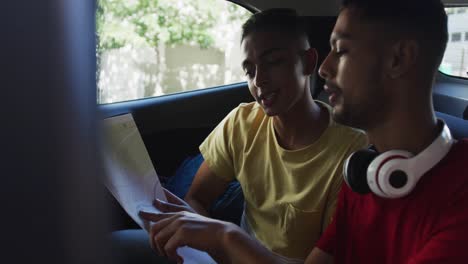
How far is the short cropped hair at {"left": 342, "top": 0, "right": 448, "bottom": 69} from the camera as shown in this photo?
0.97 metres

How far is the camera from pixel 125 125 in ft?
3.76

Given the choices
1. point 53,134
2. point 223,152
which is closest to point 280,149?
point 223,152

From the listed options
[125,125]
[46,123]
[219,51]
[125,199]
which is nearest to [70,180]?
[46,123]

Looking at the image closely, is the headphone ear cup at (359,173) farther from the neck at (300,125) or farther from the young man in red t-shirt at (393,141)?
the neck at (300,125)

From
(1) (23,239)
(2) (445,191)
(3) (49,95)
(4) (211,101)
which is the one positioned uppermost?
(3) (49,95)

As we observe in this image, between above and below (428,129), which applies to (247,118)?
below

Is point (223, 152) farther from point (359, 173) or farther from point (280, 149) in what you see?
point (359, 173)

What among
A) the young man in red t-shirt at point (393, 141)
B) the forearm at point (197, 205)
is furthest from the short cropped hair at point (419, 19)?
the forearm at point (197, 205)

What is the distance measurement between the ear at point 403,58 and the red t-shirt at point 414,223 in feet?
0.56

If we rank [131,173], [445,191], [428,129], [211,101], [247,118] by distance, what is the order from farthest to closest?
[211,101], [247,118], [131,173], [428,129], [445,191]

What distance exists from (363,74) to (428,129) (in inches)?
6.2

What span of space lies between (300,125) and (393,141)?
411 mm

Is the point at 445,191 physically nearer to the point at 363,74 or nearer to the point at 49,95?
the point at 363,74

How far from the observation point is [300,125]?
53.3 inches
